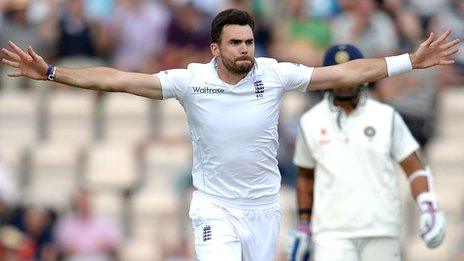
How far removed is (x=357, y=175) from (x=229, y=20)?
1567 mm

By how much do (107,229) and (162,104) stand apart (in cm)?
162

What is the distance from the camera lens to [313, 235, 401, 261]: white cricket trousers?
32.9ft

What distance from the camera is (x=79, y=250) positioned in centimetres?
1511

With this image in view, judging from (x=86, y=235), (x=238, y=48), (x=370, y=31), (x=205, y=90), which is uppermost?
(x=370, y=31)

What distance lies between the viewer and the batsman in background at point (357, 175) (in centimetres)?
1005

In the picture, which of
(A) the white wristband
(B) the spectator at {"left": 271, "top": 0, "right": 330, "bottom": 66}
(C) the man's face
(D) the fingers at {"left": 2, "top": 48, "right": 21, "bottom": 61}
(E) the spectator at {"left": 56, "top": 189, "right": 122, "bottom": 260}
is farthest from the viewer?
(B) the spectator at {"left": 271, "top": 0, "right": 330, "bottom": 66}

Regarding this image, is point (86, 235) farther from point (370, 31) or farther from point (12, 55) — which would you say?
point (12, 55)

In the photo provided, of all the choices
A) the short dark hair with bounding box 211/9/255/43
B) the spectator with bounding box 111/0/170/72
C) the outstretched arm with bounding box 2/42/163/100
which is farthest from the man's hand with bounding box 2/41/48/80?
the spectator with bounding box 111/0/170/72

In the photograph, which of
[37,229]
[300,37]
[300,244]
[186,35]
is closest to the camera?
[300,244]

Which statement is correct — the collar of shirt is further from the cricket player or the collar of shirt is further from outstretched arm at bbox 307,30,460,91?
outstretched arm at bbox 307,30,460,91

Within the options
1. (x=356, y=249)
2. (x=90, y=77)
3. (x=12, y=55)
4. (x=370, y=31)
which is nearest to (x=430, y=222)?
(x=356, y=249)

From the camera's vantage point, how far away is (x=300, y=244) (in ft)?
33.8

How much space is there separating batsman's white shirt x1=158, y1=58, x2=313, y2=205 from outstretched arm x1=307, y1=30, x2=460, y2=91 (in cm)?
8

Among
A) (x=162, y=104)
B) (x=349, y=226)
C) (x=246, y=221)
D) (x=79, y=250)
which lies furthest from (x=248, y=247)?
(x=162, y=104)
